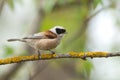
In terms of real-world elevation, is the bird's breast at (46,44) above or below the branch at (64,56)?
above

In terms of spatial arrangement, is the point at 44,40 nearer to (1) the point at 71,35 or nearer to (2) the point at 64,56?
(2) the point at 64,56

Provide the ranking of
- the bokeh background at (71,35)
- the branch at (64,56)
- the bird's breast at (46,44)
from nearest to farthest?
the branch at (64,56) → the bird's breast at (46,44) → the bokeh background at (71,35)

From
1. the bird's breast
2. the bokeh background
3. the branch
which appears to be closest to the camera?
the branch

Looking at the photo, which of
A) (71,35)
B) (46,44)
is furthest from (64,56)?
Result: (71,35)

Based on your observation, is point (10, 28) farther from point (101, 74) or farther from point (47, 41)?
point (47, 41)

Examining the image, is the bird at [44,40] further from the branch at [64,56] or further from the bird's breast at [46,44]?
the branch at [64,56]

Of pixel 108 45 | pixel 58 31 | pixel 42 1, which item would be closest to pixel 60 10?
pixel 42 1

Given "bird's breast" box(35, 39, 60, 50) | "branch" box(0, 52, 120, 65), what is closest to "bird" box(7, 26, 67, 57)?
"bird's breast" box(35, 39, 60, 50)

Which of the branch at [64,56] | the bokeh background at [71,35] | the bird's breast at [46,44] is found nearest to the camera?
the branch at [64,56]

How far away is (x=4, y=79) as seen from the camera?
490cm

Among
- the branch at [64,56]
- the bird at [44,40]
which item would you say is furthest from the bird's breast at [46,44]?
the branch at [64,56]

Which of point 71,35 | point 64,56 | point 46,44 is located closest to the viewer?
point 64,56

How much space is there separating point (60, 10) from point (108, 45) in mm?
904

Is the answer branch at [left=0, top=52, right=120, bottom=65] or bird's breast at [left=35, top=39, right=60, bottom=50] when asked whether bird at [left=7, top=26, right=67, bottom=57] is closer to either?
bird's breast at [left=35, top=39, right=60, bottom=50]
